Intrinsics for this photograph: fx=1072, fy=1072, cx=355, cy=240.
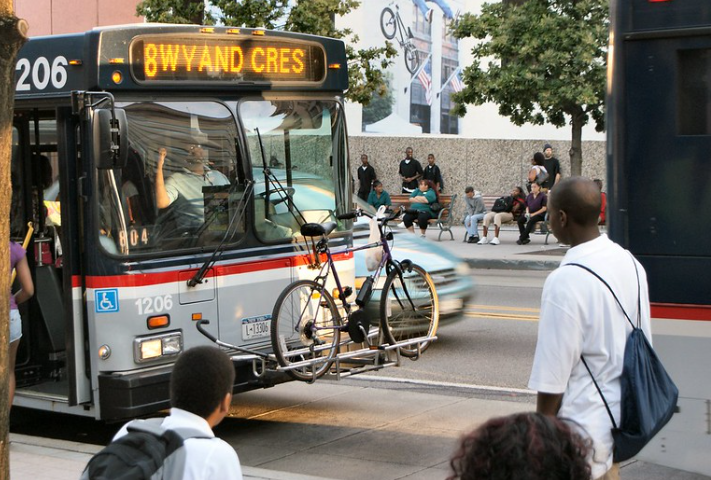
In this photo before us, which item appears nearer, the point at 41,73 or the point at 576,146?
the point at 41,73

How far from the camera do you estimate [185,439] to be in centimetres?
325

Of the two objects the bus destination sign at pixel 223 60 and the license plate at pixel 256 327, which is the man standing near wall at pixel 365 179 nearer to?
the bus destination sign at pixel 223 60

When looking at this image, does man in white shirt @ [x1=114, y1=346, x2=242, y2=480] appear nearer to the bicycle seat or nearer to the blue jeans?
the bicycle seat

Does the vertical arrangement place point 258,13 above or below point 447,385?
above

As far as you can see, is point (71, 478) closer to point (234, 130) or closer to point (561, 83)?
point (234, 130)

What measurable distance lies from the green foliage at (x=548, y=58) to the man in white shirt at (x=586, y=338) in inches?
699

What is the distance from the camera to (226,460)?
3266 millimetres

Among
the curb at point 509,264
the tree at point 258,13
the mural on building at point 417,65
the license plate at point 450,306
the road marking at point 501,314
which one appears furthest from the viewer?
the mural on building at point 417,65

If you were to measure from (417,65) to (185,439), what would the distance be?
105ft

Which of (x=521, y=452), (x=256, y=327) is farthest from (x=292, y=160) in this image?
(x=521, y=452)

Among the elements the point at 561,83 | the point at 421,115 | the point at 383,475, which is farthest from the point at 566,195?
the point at 421,115

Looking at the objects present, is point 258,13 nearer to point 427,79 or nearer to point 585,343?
point 427,79

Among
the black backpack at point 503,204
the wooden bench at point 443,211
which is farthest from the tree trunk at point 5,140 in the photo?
the wooden bench at point 443,211

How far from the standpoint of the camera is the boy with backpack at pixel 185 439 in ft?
10.3
